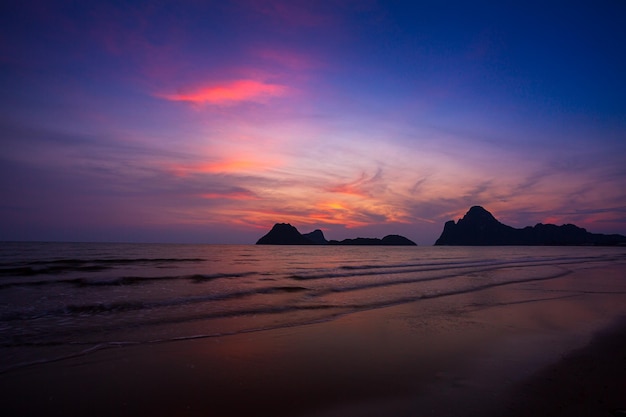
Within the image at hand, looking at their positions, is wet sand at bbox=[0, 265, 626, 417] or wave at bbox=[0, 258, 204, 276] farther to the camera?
wave at bbox=[0, 258, 204, 276]

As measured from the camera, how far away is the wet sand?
17.1 feet

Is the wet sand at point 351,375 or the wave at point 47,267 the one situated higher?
the wet sand at point 351,375

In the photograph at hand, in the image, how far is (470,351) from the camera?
320 inches

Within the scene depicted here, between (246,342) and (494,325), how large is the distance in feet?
26.1

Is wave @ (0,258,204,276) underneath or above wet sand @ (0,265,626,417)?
underneath

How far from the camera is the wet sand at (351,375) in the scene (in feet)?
17.1

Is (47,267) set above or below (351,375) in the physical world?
below

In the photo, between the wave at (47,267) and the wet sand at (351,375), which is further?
the wave at (47,267)

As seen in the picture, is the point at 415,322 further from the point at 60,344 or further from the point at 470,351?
the point at 60,344

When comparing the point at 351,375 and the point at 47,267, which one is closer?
the point at 351,375

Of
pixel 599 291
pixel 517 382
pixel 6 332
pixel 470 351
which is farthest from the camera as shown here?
pixel 599 291

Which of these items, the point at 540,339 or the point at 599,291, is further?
the point at 599,291

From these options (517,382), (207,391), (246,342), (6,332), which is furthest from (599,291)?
(6,332)

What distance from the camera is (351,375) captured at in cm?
656
